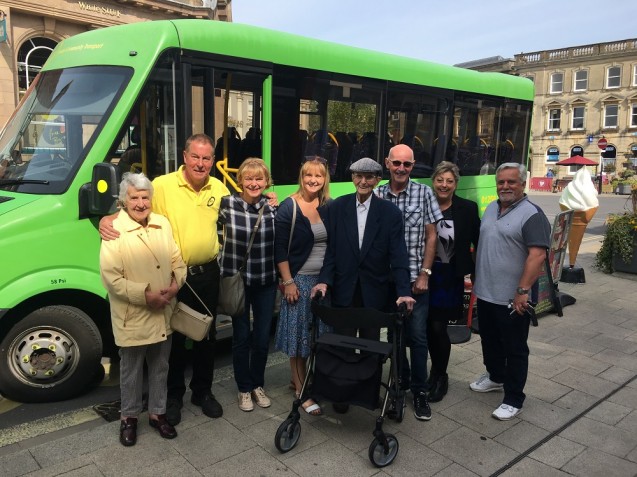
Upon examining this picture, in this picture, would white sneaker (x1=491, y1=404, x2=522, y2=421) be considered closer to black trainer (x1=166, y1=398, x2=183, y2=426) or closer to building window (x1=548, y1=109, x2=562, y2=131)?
black trainer (x1=166, y1=398, x2=183, y2=426)

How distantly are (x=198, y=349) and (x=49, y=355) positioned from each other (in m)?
1.17

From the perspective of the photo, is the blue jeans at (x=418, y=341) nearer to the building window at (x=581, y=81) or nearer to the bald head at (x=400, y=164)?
the bald head at (x=400, y=164)

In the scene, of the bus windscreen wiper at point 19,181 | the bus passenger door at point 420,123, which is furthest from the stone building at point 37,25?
the bus windscreen wiper at point 19,181

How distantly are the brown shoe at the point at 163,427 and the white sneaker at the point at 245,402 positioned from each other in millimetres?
557

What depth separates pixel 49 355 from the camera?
4.06 m

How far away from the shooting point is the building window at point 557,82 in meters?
52.4

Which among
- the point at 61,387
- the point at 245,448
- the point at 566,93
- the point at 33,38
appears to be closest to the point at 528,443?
the point at 245,448

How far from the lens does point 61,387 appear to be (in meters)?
4.17

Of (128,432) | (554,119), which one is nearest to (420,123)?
(128,432)

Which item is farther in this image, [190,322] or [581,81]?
[581,81]

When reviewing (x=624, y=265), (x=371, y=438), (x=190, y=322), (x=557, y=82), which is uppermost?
(x=557, y=82)

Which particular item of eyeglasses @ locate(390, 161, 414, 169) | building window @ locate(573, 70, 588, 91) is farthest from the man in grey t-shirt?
building window @ locate(573, 70, 588, 91)

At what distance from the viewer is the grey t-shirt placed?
374 centimetres

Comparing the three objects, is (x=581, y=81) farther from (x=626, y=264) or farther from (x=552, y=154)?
(x=626, y=264)
